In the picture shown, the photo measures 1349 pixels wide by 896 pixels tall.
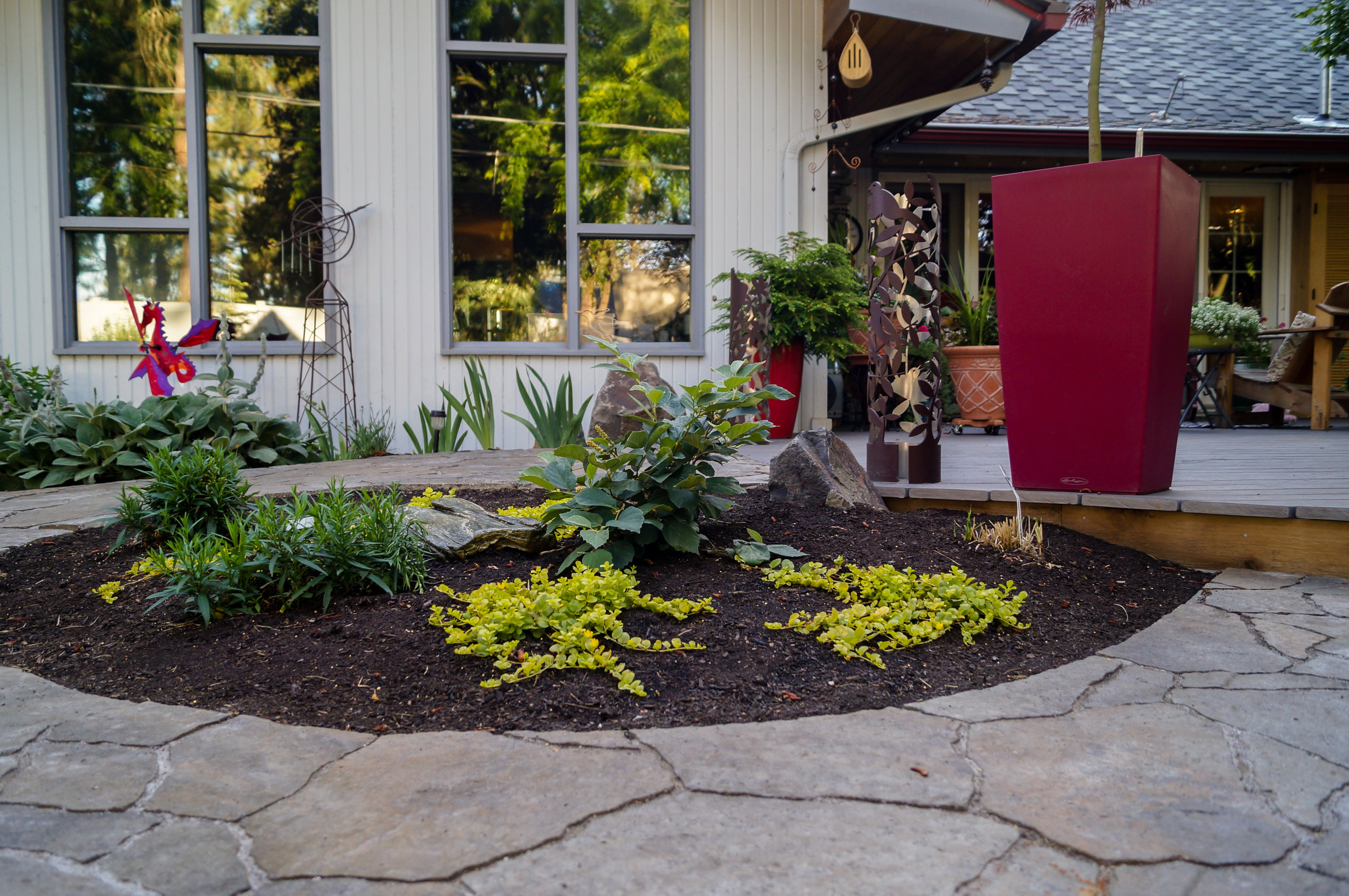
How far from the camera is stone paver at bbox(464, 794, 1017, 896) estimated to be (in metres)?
0.97

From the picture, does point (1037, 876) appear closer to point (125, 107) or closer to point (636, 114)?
point (636, 114)

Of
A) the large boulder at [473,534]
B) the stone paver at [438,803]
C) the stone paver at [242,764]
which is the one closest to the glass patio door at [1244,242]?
the large boulder at [473,534]

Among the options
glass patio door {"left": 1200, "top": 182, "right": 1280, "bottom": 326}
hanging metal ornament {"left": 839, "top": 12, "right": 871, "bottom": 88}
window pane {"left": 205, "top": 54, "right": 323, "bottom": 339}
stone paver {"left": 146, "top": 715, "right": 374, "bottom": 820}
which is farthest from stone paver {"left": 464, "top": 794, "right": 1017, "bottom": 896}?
glass patio door {"left": 1200, "top": 182, "right": 1280, "bottom": 326}

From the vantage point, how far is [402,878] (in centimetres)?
98

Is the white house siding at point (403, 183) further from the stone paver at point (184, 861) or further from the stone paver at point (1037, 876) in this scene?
the stone paver at point (1037, 876)

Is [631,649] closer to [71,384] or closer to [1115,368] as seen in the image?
[1115,368]

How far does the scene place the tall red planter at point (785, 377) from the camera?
533cm

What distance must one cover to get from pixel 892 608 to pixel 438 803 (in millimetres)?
1132

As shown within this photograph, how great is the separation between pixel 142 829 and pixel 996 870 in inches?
42.0

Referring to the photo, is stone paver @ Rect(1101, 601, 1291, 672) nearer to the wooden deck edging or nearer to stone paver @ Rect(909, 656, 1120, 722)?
stone paver @ Rect(909, 656, 1120, 722)

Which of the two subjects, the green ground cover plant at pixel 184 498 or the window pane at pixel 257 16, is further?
the window pane at pixel 257 16

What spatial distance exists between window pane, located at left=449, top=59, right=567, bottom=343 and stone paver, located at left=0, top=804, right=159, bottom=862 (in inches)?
192

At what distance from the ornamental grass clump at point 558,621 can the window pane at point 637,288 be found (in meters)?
4.03

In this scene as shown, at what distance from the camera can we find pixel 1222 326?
19.8 feet
